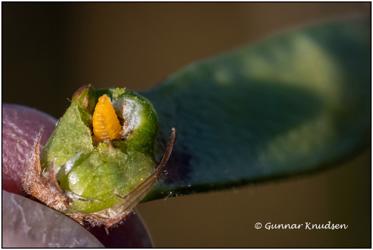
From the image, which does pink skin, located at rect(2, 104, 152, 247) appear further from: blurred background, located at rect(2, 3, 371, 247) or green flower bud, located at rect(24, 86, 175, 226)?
blurred background, located at rect(2, 3, 371, 247)

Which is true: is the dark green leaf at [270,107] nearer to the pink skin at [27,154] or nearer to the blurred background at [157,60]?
the pink skin at [27,154]

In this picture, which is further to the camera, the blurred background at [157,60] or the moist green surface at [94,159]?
the blurred background at [157,60]

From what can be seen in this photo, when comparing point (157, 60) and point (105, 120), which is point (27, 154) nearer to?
point (105, 120)

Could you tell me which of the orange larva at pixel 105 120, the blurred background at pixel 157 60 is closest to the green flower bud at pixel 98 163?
the orange larva at pixel 105 120

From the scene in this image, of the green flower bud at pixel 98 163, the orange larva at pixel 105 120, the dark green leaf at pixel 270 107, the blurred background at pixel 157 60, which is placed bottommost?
the blurred background at pixel 157 60

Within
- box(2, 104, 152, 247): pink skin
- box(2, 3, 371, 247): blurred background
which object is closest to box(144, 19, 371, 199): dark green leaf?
box(2, 104, 152, 247): pink skin

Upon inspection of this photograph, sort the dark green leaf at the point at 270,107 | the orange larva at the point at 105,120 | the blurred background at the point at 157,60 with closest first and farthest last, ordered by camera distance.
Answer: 1. the orange larva at the point at 105,120
2. the dark green leaf at the point at 270,107
3. the blurred background at the point at 157,60

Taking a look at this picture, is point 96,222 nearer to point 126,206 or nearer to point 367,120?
point 126,206

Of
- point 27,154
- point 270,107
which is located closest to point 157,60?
point 270,107
